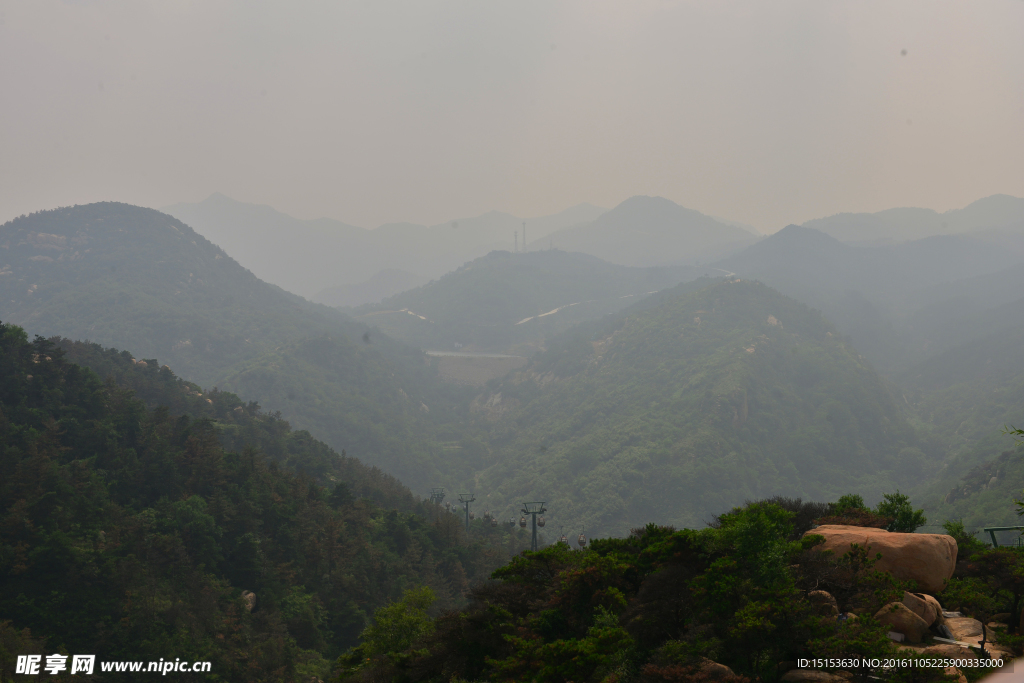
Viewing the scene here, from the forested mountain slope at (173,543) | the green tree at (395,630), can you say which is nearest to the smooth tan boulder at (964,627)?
the green tree at (395,630)

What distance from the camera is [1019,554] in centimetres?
1576

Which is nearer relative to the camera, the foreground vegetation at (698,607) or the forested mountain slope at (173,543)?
the foreground vegetation at (698,607)

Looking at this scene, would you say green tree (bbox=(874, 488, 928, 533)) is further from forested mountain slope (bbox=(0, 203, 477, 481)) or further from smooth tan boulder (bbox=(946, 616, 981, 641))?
forested mountain slope (bbox=(0, 203, 477, 481))

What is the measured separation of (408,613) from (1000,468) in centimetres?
8350

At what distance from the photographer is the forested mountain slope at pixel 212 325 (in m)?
130

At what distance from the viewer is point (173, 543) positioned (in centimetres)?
3997

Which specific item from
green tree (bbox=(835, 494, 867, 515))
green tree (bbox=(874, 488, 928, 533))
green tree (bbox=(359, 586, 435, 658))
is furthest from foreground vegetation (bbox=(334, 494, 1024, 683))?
green tree (bbox=(359, 586, 435, 658))

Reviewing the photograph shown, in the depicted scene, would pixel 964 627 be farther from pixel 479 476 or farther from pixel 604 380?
pixel 604 380

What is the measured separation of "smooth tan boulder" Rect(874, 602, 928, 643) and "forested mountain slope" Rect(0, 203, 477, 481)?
115105mm

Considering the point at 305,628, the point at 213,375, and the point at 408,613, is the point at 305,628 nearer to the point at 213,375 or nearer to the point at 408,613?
the point at 408,613

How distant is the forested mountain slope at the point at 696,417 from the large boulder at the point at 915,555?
3313 inches

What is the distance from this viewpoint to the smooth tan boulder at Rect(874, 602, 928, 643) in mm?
12641

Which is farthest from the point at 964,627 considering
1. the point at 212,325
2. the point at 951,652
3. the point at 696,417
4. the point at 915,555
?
the point at 212,325

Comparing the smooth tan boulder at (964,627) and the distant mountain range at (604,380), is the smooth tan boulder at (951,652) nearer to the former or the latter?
the smooth tan boulder at (964,627)
